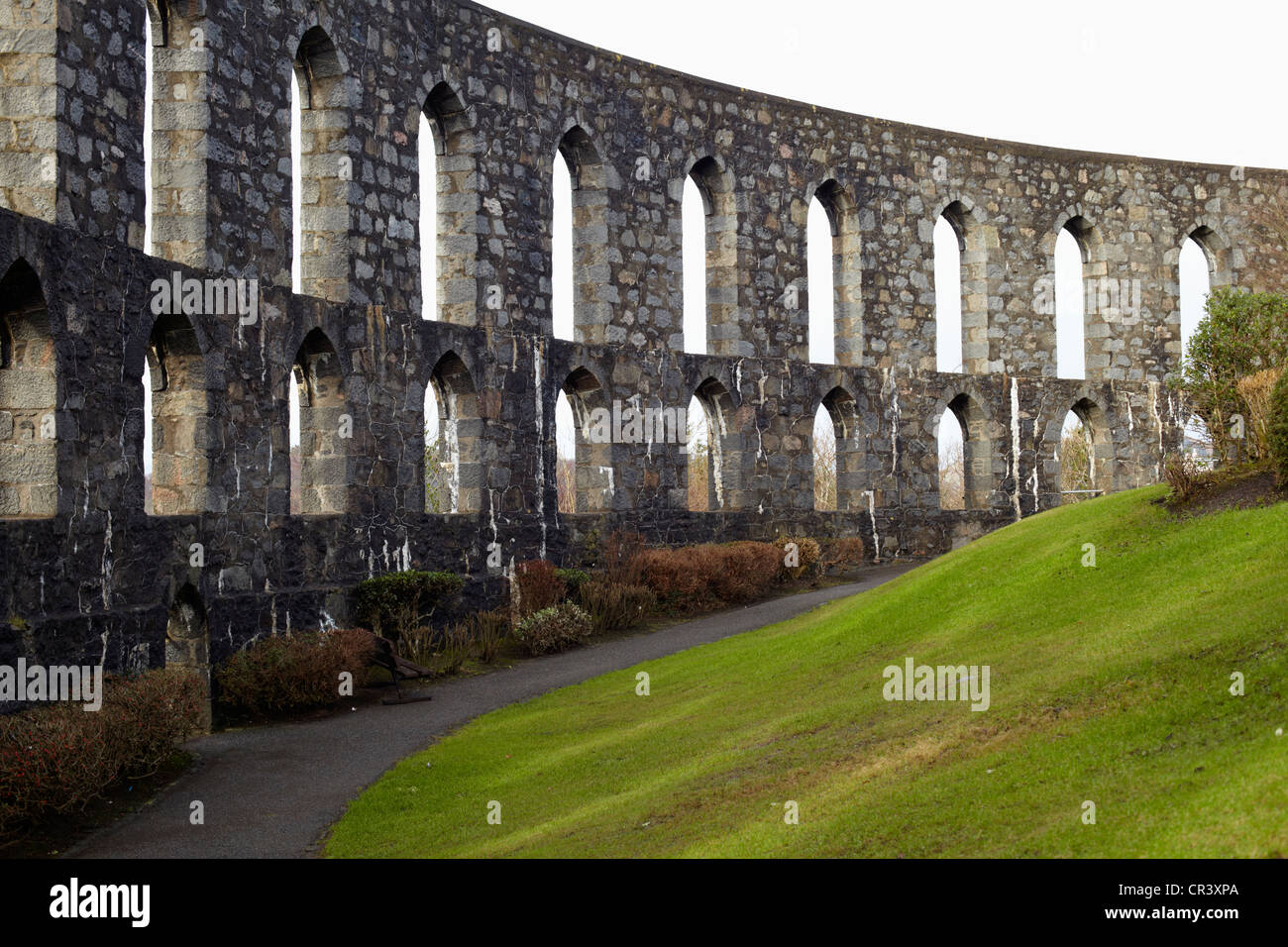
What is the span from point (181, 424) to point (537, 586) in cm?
598

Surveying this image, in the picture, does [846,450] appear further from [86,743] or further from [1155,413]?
[86,743]

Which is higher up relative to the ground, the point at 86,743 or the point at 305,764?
the point at 86,743

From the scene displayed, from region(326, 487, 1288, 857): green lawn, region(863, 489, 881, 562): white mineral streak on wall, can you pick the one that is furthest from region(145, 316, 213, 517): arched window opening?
region(863, 489, 881, 562): white mineral streak on wall

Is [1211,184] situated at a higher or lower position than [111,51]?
higher

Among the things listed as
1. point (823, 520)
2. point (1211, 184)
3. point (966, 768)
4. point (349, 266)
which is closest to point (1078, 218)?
point (1211, 184)

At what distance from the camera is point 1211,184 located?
3195 cm

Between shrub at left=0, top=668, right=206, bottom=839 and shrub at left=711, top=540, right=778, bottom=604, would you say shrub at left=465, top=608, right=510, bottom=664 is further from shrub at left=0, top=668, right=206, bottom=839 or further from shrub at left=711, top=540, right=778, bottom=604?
shrub at left=0, top=668, right=206, bottom=839

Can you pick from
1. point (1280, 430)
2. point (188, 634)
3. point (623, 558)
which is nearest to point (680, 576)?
point (623, 558)

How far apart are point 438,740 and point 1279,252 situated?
27195 mm

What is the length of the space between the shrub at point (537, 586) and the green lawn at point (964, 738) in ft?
15.7

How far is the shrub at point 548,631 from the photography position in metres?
18.5

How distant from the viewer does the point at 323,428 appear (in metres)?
17.9

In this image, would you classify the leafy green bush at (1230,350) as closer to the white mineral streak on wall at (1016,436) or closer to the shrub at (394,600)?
the white mineral streak on wall at (1016,436)

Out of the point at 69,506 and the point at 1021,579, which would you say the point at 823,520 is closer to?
the point at 1021,579
